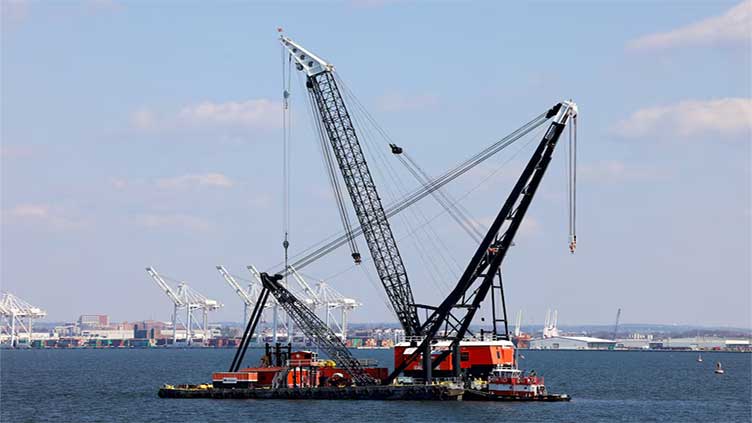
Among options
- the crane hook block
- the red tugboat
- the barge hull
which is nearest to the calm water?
the barge hull

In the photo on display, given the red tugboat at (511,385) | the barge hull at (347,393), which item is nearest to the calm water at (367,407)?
the barge hull at (347,393)

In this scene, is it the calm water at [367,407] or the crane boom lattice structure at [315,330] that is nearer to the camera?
the calm water at [367,407]

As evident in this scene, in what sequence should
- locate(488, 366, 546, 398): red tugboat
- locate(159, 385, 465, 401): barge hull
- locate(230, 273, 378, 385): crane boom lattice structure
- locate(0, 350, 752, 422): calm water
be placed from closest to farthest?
locate(0, 350, 752, 422): calm water
locate(159, 385, 465, 401): barge hull
locate(488, 366, 546, 398): red tugboat
locate(230, 273, 378, 385): crane boom lattice structure

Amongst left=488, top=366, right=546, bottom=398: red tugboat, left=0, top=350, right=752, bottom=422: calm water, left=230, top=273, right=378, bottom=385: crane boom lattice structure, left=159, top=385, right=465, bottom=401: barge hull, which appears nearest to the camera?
left=0, top=350, right=752, bottom=422: calm water

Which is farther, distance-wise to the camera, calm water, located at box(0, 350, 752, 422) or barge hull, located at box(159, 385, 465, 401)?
barge hull, located at box(159, 385, 465, 401)

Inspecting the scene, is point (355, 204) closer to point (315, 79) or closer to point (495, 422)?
point (315, 79)

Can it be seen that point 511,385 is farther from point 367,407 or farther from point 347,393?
point 347,393

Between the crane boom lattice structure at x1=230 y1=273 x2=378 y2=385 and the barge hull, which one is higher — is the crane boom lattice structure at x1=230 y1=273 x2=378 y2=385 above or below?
above

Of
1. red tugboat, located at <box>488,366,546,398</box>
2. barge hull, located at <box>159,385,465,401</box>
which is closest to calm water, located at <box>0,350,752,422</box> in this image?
barge hull, located at <box>159,385,465,401</box>

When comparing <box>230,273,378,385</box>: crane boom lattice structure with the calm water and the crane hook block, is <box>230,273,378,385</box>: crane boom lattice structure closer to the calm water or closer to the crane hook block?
the calm water

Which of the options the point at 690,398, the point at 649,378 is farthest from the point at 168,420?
the point at 649,378

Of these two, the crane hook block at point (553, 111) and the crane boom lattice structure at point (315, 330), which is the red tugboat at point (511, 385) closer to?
the crane boom lattice structure at point (315, 330)

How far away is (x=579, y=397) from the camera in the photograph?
4198 inches

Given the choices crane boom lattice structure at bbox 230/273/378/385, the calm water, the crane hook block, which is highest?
the crane hook block
